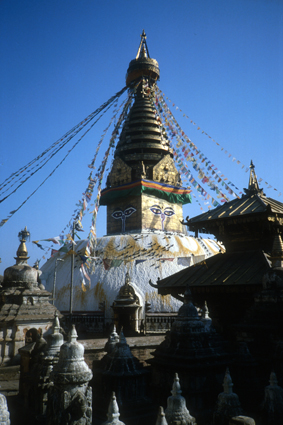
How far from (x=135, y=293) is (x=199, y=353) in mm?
12423

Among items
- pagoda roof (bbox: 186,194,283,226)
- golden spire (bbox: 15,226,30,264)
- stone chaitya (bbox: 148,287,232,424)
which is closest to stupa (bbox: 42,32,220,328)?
golden spire (bbox: 15,226,30,264)

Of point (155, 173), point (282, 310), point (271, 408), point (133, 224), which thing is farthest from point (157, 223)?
point (271, 408)

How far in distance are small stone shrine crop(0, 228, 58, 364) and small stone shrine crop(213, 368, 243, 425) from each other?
8.64 meters

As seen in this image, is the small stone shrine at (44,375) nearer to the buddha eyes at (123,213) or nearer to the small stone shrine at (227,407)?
the small stone shrine at (227,407)

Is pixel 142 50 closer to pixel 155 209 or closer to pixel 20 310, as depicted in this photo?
pixel 155 209

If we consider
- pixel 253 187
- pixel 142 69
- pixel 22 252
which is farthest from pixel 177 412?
pixel 142 69

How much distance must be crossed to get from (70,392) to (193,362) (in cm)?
308

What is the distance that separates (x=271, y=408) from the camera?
19.0ft

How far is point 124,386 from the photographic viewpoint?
7.41m

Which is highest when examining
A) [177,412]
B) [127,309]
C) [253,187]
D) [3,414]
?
[253,187]

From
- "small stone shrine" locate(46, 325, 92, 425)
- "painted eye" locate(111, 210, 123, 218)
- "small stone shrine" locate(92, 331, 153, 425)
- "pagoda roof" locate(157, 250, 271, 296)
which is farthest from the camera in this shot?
"painted eye" locate(111, 210, 123, 218)

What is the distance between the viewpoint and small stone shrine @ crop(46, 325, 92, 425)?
17.2 feet

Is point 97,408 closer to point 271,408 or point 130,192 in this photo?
point 271,408

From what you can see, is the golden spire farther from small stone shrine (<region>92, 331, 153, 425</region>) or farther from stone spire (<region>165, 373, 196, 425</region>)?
stone spire (<region>165, 373, 196, 425</region>)
